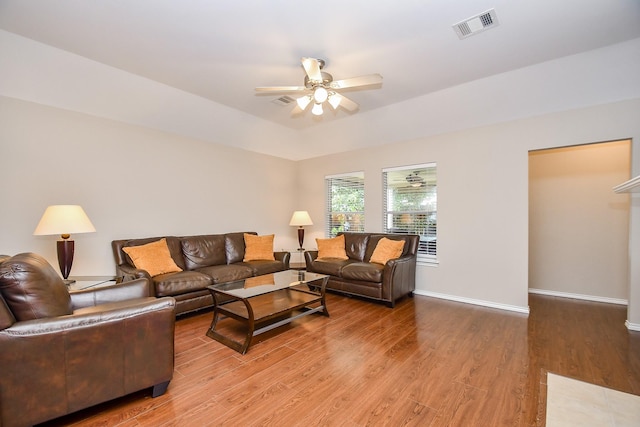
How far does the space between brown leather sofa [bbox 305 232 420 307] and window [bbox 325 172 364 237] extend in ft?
2.15

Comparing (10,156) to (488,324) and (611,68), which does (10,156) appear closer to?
(488,324)

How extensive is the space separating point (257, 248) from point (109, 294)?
2.55 meters

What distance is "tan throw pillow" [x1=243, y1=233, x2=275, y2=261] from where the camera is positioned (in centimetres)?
478

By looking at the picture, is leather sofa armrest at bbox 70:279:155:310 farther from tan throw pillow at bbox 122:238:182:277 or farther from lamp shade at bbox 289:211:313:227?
lamp shade at bbox 289:211:313:227

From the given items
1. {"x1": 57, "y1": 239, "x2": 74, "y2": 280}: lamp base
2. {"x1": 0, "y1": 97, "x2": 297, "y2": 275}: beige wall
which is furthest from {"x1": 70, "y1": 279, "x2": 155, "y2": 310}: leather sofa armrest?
{"x1": 0, "y1": 97, "x2": 297, "y2": 275}: beige wall

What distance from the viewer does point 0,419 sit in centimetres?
148

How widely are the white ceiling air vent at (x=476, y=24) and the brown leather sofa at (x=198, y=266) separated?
12.4 ft

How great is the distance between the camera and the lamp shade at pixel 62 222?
9.14 feet

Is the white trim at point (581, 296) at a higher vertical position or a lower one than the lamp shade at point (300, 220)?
lower

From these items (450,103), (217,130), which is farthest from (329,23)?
(217,130)

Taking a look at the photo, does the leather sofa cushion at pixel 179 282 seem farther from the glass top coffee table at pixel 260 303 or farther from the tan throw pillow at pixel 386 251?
the tan throw pillow at pixel 386 251

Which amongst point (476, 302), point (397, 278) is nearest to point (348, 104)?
point (397, 278)

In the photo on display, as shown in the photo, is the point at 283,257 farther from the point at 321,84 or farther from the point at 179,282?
the point at 321,84

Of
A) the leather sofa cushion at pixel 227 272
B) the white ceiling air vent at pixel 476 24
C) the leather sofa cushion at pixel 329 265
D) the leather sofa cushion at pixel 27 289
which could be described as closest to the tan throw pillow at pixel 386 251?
the leather sofa cushion at pixel 329 265
